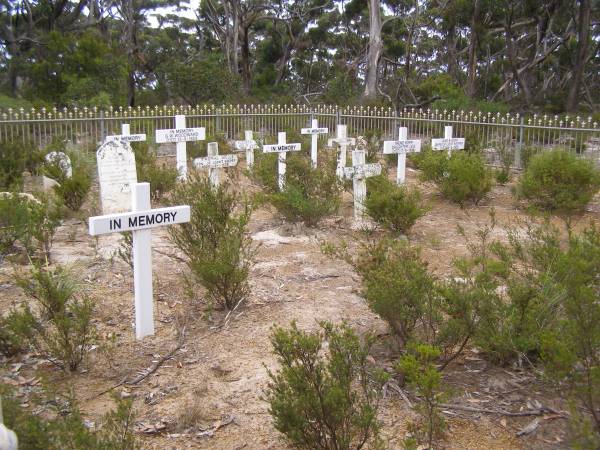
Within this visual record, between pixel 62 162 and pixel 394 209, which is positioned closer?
pixel 394 209

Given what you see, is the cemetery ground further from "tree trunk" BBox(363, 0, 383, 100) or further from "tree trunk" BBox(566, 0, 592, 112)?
"tree trunk" BBox(363, 0, 383, 100)

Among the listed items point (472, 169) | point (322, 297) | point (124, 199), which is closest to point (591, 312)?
point (322, 297)

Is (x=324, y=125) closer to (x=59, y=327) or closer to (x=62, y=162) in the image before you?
(x=62, y=162)

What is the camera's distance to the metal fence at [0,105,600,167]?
14.7 metres

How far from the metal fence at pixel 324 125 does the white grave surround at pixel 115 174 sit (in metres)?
7.61

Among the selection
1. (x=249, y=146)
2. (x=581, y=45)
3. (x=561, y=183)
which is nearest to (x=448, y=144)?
(x=561, y=183)

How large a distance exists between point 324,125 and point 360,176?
11975mm

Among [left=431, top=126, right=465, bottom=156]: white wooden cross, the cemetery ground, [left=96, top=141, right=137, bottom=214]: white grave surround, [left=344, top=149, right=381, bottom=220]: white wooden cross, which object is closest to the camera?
the cemetery ground

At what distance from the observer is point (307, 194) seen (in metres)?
8.67

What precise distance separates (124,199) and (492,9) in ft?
70.4

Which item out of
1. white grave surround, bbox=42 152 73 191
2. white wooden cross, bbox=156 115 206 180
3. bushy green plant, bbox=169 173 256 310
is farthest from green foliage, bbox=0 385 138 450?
white wooden cross, bbox=156 115 206 180

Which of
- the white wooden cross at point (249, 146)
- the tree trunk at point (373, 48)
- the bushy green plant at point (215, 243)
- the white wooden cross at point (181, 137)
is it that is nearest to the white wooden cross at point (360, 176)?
the bushy green plant at point (215, 243)

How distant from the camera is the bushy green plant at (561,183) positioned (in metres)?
9.30

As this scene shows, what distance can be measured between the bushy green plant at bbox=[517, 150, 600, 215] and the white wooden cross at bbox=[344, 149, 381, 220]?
2758 millimetres
